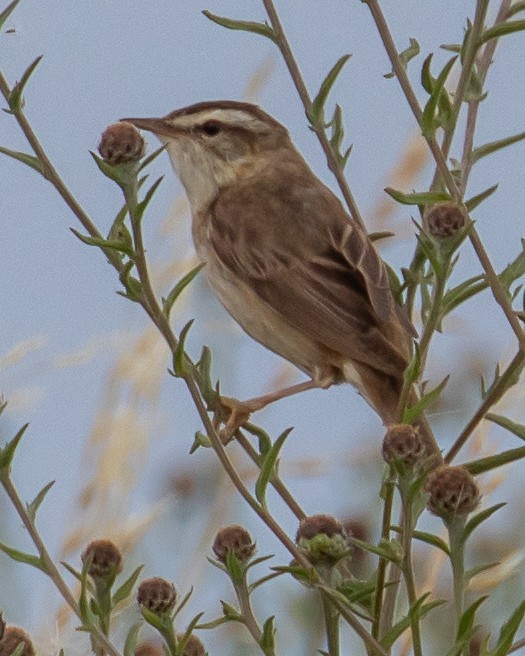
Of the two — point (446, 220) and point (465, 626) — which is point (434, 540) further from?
point (446, 220)

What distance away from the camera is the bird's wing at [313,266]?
13.4 ft

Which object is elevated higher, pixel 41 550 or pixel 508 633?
pixel 41 550

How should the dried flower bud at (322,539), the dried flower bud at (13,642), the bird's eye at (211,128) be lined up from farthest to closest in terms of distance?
1. the bird's eye at (211,128)
2. the dried flower bud at (322,539)
3. the dried flower bud at (13,642)

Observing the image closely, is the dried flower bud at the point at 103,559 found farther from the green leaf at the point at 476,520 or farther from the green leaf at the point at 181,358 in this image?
the green leaf at the point at 476,520

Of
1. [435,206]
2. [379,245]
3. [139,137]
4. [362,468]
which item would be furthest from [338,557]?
[379,245]

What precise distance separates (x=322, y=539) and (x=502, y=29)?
1.16 meters

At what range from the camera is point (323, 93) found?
3.17m

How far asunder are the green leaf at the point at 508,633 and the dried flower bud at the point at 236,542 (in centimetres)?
53

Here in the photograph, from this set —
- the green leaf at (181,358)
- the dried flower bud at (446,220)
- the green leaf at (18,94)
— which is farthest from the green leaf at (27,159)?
the dried flower bud at (446,220)

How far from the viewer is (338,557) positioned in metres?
2.54

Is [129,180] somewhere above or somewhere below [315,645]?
above

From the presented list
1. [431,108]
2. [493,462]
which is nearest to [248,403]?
[493,462]

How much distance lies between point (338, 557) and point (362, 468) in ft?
6.07

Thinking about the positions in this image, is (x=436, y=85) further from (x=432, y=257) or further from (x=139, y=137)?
(x=139, y=137)
